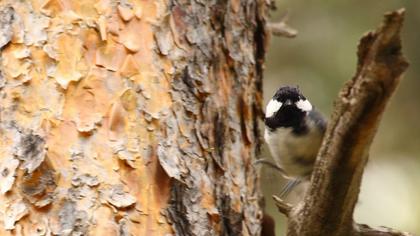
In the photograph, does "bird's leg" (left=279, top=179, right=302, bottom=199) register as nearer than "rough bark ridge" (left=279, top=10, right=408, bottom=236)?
No

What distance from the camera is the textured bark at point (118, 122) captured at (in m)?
2.19

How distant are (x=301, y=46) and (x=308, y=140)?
2318 mm

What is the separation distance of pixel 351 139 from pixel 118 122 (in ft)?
2.13

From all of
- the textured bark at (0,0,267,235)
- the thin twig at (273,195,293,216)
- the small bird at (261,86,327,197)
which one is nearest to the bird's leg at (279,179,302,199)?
the small bird at (261,86,327,197)

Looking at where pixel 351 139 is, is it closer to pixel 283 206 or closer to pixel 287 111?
pixel 283 206

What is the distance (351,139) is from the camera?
1.97 meters

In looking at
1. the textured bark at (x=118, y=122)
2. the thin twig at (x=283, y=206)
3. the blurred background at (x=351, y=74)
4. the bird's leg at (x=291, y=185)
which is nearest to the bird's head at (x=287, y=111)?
the bird's leg at (x=291, y=185)

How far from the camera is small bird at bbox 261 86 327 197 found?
9.30ft

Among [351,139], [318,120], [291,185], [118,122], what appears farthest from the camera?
[291,185]

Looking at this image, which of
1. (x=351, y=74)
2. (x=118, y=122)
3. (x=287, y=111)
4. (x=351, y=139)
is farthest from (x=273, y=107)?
(x=351, y=74)

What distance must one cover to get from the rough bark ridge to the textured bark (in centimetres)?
27

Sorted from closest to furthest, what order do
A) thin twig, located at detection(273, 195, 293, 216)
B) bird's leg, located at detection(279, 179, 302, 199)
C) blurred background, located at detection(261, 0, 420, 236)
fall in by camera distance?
thin twig, located at detection(273, 195, 293, 216), bird's leg, located at detection(279, 179, 302, 199), blurred background, located at detection(261, 0, 420, 236)

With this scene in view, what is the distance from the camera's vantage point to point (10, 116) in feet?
7.48

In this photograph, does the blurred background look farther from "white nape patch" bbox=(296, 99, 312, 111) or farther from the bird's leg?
"white nape patch" bbox=(296, 99, 312, 111)
